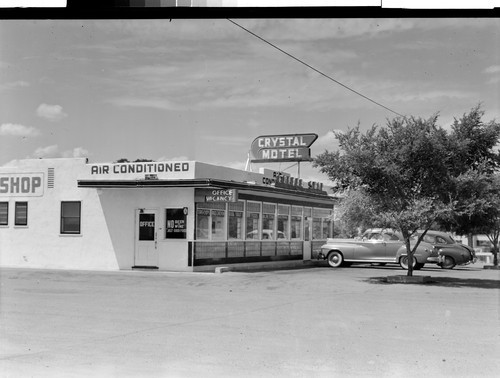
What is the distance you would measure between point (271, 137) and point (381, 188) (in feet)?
55.1

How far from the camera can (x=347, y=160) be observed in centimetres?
1970

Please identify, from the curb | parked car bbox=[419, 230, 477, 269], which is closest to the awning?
the curb

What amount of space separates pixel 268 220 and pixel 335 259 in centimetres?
344

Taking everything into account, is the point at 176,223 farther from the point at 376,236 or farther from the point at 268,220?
the point at 376,236

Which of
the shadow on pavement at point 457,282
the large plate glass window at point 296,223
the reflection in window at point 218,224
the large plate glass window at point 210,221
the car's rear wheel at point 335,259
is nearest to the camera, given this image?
the shadow on pavement at point 457,282

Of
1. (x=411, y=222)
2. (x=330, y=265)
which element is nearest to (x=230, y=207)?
(x=330, y=265)

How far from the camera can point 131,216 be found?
954 inches

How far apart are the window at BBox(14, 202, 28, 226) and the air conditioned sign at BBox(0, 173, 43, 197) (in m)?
0.41

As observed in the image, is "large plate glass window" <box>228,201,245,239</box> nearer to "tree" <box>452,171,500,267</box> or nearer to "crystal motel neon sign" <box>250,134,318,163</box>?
"tree" <box>452,171,500,267</box>

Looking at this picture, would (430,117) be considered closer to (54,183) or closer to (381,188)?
(381,188)

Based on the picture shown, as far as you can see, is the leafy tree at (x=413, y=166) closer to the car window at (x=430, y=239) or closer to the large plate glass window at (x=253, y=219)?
the large plate glass window at (x=253, y=219)

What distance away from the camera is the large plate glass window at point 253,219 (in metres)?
26.8

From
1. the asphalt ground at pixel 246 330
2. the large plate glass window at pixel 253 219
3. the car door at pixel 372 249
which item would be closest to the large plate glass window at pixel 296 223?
the large plate glass window at pixel 253 219

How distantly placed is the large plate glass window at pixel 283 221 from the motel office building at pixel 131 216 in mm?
1176
